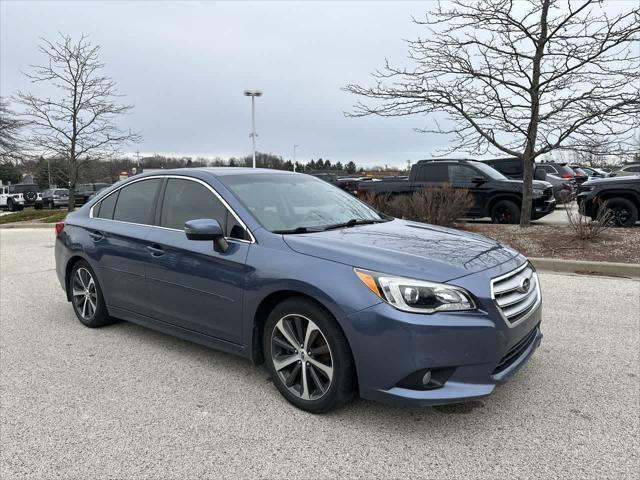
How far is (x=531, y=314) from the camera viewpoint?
319 centimetres

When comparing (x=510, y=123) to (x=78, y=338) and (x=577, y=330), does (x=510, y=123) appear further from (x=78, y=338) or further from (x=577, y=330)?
(x=78, y=338)

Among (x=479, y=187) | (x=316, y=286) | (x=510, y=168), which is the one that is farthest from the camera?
(x=510, y=168)

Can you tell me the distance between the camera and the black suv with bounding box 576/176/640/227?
422 inches

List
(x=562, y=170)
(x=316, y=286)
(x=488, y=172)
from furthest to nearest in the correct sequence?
(x=562, y=170)
(x=488, y=172)
(x=316, y=286)

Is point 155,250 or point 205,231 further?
point 155,250

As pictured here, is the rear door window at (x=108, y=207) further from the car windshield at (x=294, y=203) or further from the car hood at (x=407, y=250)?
the car hood at (x=407, y=250)

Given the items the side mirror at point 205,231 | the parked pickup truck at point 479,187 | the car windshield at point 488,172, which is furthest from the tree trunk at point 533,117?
the side mirror at point 205,231

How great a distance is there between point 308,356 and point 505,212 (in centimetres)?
1051

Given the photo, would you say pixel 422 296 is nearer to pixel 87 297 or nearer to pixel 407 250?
pixel 407 250

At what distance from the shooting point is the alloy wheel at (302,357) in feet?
9.90

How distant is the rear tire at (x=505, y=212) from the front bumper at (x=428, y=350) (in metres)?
10.1

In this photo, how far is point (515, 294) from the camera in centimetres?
307

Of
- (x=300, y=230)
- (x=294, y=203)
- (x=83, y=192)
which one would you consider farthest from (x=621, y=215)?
(x=83, y=192)

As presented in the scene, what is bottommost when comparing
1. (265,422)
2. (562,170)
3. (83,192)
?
(265,422)
